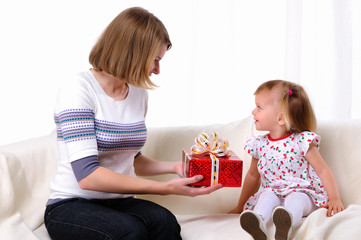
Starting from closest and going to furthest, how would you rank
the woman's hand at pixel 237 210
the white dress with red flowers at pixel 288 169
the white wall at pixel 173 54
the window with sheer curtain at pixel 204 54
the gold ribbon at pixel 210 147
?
1. the gold ribbon at pixel 210 147
2. the white dress with red flowers at pixel 288 169
3. the woman's hand at pixel 237 210
4. the window with sheer curtain at pixel 204 54
5. the white wall at pixel 173 54

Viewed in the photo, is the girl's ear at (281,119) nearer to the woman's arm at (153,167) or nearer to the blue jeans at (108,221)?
the woman's arm at (153,167)

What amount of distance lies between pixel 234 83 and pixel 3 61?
148 centimetres

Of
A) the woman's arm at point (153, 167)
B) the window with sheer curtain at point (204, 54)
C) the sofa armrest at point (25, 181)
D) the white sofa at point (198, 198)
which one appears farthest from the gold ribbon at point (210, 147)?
the window with sheer curtain at point (204, 54)

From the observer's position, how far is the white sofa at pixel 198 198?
59.1 inches

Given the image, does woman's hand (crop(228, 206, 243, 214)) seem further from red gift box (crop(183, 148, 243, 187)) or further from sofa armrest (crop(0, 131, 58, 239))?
sofa armrest (crop(0, 131, 58, 239))

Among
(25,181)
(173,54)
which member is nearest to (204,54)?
(173,54)

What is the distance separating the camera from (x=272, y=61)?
2768 mm

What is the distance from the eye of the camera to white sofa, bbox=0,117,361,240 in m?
1.50

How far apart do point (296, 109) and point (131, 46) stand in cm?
70

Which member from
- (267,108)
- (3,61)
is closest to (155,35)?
(267,108)

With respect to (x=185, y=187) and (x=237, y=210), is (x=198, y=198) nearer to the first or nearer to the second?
(x=237, y=210)

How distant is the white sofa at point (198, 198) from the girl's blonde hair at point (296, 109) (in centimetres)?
15

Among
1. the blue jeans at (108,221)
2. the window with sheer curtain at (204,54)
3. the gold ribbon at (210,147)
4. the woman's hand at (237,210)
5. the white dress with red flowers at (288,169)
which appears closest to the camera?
the blue jeans at (108,221)

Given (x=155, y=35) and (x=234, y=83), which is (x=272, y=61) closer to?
(x=234, y=83)
